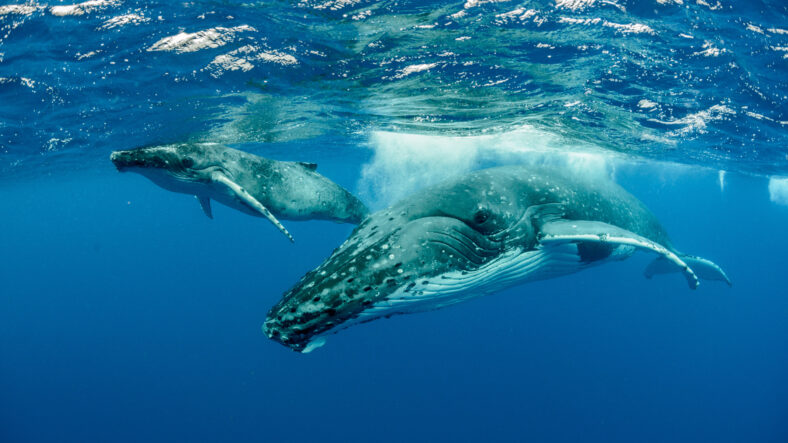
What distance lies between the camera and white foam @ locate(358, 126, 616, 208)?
22347 millimetres

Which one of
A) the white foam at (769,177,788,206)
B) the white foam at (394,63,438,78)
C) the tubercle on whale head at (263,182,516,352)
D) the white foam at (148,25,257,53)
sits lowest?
the white foam at (769,177,788,206)

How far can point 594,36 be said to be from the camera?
835 centimetres

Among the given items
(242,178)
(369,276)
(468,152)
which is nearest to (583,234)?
(369,276)

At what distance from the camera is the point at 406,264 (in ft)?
9.09

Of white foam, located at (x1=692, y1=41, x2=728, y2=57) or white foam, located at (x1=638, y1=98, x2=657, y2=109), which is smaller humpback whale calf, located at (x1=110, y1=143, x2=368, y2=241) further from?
white foam, located at (x1=638, y1=98, x2=657, y2=109)

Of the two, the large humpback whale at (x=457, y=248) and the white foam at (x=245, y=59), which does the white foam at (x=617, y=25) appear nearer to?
the large humpback whale at (x=457, y=248)

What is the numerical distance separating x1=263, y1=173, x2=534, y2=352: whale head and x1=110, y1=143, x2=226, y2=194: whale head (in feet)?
14.5

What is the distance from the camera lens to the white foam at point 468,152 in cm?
2235

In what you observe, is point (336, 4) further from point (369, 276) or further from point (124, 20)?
point (369, 276)

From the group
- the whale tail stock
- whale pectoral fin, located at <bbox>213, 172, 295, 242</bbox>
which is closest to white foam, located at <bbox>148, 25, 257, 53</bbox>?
whale pectoral fin, located at <bbox>213, 172, 295, 242</bbox>

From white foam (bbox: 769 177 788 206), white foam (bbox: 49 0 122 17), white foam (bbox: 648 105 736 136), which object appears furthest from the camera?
white foam (bbox: 769 177 788 206)

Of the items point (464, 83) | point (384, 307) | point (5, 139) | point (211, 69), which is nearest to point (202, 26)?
point (211, 69)

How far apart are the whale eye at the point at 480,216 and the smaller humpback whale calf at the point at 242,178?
3.47 m

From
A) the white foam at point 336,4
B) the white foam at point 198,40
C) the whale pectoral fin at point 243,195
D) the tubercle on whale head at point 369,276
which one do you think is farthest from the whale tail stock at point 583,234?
the white foam at point 198,40
